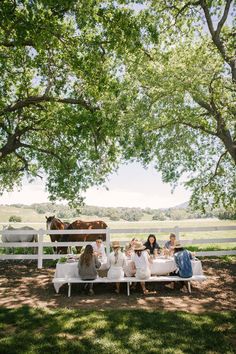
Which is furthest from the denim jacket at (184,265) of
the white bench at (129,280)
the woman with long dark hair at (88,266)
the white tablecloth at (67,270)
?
the white tablecloth at (67,270)

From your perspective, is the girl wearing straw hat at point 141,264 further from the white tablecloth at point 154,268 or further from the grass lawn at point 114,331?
the grass lawn at point 114,331

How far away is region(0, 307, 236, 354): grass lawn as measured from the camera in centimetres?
655

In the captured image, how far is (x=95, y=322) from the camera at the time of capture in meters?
7.91

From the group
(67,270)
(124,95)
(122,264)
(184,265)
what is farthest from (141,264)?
(124,95)

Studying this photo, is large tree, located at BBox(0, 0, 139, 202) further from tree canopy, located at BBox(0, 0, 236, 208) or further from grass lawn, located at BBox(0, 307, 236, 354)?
grass lawn, located at BBox(0, 307, 236, 354)

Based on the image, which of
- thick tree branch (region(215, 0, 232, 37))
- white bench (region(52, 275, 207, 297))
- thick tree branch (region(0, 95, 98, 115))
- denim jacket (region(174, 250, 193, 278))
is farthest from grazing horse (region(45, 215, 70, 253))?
thick tree branch (region(215, 0, 232, 37))

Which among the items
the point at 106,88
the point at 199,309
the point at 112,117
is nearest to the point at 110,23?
the point at 106,88

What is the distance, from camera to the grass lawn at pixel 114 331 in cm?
655

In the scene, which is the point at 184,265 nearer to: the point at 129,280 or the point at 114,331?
the point at 129,280

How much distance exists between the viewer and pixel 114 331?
738cm

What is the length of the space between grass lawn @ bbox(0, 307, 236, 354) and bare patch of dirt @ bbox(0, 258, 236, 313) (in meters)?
0.73

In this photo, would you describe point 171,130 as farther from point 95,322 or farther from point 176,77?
point 95,322

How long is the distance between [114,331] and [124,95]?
11.0m

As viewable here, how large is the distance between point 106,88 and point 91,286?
25.8ft
